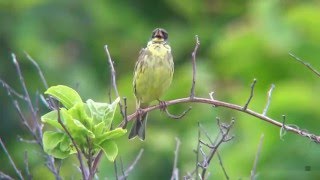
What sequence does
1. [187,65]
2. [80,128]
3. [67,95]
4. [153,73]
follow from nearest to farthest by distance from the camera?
[80,128]
[67,95]
[153,73]
[187,65]

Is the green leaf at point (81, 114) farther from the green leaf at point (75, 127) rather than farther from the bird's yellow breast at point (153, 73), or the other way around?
the bird's yellow breast at point (153, 73)

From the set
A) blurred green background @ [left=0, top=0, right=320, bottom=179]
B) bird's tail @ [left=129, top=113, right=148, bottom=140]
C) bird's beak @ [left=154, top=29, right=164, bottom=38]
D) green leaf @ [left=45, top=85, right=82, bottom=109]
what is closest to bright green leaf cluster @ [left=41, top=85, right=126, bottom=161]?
green leaf @ [left=45, top=85, right=82, bottom=109]

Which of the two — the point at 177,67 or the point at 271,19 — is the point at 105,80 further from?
the point at 271,19

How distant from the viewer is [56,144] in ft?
12.3

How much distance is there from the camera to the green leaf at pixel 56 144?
3.75m

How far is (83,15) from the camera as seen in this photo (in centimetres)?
1209

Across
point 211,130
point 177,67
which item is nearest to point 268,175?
point 211,130

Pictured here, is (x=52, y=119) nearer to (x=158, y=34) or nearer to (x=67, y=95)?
(x=67, y=95)

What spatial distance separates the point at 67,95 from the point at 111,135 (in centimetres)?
23

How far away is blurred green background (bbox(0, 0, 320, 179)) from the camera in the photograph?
27.6ft

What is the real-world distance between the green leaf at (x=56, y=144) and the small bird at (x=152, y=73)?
3.55 feet

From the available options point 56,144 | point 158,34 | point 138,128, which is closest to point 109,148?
point 56,144

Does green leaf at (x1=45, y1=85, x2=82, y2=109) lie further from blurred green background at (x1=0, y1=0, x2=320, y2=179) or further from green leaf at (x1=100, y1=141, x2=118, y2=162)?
blurred green background at (x1=0, y1=0, x2=320, y2=179)

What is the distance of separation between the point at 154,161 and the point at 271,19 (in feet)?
5.69
